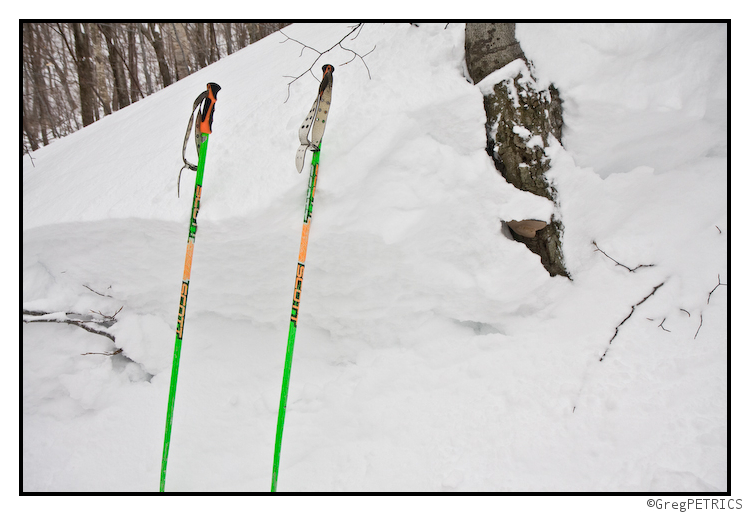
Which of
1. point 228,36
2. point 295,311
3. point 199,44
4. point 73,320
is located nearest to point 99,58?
point 199,44

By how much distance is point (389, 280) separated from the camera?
2387 millimetres

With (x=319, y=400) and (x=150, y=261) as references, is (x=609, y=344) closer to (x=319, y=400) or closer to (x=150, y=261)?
(x=319, y=400)

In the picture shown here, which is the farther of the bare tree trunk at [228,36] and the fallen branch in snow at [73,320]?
the bare tree trunk at [228,36]

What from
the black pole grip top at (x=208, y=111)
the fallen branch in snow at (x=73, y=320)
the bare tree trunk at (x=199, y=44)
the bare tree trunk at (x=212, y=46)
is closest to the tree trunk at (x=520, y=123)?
the black pole grip top at (x=208, y=111)

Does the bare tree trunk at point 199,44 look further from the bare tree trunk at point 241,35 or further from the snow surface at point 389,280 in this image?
the snow surface at point 389,280

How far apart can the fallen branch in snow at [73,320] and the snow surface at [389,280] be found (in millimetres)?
51

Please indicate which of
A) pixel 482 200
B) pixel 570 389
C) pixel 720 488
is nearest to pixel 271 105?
pixel 482 200

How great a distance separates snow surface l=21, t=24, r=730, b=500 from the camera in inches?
82.7

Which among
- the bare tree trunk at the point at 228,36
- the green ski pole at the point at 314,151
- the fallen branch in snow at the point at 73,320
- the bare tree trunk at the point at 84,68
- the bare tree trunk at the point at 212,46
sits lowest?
the fallen branch in snow at the point at 73,320

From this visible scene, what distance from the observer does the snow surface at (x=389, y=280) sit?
2.10 meters

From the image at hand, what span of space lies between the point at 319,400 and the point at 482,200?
1.58 m

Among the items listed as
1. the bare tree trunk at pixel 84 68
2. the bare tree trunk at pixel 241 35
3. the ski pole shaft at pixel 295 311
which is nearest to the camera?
the ski pole shaft at pixel 295 311

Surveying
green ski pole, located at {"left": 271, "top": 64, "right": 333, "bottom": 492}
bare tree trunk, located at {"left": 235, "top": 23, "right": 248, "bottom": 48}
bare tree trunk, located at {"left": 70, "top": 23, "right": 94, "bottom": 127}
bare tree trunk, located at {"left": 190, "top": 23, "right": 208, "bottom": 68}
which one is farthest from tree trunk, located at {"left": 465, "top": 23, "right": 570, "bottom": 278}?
bare tree trunk, located at {"left": 235, "top": 23, "right": 248, "bottom": 48}

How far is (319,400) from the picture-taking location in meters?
2.28
